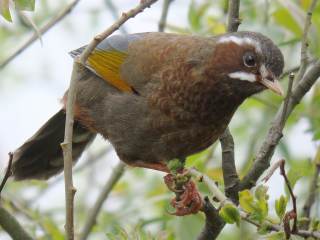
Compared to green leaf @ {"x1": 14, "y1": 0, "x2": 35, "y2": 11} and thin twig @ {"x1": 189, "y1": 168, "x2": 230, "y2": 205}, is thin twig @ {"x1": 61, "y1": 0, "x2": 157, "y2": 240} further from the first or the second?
thin twig @ {"x1": 189, "y1": 168, "x2": 230, "y2": 205}

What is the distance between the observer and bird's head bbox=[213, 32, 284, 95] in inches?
166

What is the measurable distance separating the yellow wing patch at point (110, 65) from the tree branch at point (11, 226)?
1.16 meters

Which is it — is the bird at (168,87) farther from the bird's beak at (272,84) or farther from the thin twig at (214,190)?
the thin twig at (214,190)

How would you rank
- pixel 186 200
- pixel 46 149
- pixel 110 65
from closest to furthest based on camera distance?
pixel 186 200 < pixel 110 65 < pixel 46 149

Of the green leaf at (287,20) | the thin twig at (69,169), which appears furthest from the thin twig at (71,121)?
the green leaf at (287,20)

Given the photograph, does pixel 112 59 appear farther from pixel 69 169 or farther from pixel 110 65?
pixel 69 169

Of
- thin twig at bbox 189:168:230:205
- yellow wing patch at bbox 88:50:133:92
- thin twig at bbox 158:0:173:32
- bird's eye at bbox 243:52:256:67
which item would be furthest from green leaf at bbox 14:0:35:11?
thin twig at bbox 158:0:173:32

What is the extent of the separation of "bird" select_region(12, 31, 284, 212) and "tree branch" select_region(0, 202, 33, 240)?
97 cm

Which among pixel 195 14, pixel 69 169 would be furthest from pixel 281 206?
pixel 195 14

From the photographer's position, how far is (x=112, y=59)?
492cm

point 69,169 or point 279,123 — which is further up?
point 69,169

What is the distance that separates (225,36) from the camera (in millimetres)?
4516

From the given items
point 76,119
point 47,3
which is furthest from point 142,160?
point 47,3

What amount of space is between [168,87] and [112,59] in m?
0.51
